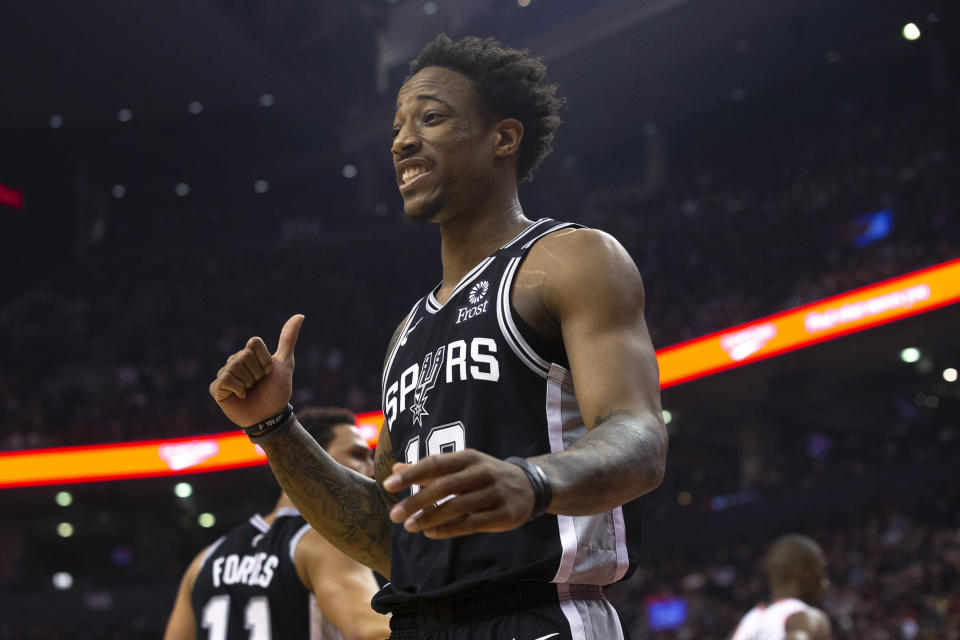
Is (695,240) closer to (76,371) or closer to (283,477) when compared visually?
(76,371)

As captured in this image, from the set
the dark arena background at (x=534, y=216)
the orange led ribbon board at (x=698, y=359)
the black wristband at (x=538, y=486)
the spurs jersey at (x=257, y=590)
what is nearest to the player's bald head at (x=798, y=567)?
the spurs jersey at (x=257, y=590)

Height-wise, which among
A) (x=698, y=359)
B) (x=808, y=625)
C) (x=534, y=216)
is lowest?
(x=808, y=625)

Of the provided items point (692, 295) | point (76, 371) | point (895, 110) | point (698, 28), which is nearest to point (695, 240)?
point (692, 295)

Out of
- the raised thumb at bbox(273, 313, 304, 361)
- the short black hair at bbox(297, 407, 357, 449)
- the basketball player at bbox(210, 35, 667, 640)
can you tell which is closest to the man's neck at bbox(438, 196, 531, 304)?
the basketball player at bbox(210, 35, 667, 640)

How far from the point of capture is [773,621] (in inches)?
198

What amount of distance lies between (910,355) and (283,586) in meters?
15.0

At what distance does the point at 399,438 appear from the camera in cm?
226

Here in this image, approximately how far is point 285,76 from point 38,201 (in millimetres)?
6232

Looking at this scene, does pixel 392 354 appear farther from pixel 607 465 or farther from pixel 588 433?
pixel 607 465

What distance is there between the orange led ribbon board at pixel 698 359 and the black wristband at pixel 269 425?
9.75 m

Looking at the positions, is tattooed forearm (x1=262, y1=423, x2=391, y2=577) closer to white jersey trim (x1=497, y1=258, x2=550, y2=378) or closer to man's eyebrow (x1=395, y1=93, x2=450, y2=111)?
white jersey trim (x1=497, y1=258, x2=550, y2=378)

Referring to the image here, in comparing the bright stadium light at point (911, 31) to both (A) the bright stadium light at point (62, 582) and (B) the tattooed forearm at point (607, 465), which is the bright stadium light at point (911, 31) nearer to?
(A) the bright stadium light at point (62, 582)

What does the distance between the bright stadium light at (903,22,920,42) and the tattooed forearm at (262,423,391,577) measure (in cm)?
2066

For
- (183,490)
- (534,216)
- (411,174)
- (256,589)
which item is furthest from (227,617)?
(534,216)
